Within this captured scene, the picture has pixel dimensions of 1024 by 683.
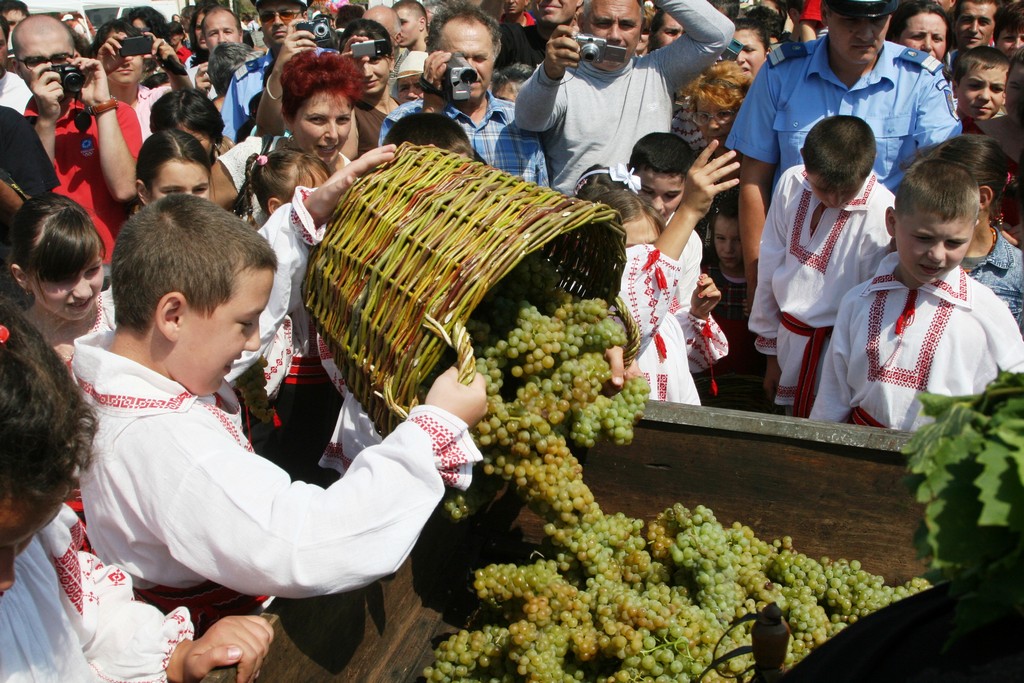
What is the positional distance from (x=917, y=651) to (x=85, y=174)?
4349 millimetres

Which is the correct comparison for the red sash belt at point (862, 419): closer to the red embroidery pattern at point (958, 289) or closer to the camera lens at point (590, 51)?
the red embroidery pattern at point (958, 289)

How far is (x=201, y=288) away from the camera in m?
1.75

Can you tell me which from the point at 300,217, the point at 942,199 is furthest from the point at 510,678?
the point at 942,199

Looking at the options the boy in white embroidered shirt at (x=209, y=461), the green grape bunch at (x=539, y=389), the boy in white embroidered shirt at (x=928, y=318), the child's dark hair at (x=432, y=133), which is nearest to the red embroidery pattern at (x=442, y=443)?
the boy in white embroidered shirt at (x=209, y=461)

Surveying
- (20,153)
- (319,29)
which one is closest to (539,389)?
(20,153)

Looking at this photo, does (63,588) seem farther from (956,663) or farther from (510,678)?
(956,663)

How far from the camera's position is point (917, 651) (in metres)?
0.90

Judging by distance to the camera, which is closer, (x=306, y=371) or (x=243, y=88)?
(x=306, y=371)

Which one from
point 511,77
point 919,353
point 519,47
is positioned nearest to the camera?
point 919,353

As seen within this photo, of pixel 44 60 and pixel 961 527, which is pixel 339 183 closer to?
pixel 961 527

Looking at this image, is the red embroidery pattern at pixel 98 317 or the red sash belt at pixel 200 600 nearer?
the red sash belt at pixel 200 600

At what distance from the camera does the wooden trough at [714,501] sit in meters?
2.44

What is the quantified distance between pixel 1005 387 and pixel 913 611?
10.6 inches

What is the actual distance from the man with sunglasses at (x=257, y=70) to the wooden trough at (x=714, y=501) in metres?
3.97
